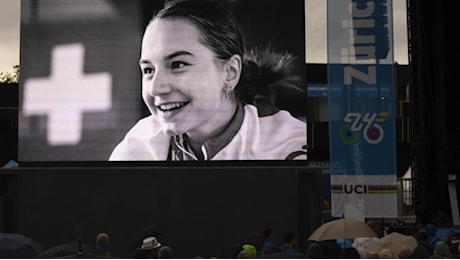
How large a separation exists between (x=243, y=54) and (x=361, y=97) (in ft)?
11.5

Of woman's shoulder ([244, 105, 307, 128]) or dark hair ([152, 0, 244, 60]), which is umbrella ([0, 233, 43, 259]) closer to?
woman's shoulder ([244, 105, 307, 128])

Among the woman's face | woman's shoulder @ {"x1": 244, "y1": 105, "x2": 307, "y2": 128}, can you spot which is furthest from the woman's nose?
woman's shoulder @ {"x1": 244, "y1": 105, "x2": 307, "y2": 128}

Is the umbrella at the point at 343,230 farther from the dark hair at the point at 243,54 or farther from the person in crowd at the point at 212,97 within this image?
the dark hair at the point at 243,54

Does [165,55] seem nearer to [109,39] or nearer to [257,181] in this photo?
[109,39]

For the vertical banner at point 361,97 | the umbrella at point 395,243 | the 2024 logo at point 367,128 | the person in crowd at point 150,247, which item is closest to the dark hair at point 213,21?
the vertical banner at point 361,97

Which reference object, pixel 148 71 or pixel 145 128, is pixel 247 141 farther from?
pixel 148 71

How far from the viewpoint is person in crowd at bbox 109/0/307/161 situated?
13039mm

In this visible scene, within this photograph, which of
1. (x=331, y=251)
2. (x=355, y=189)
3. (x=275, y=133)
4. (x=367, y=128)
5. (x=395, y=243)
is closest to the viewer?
(x=331, y=251)

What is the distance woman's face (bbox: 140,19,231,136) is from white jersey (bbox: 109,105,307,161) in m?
0.26

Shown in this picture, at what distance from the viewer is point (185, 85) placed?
13.1 metres

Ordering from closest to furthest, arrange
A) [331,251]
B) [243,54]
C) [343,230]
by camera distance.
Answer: [331,251]
[343,230]
[243,54]

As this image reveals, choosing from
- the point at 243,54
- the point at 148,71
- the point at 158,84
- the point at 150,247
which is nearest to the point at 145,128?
the point at 158,84

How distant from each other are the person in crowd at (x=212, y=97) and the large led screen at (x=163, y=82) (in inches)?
0.6

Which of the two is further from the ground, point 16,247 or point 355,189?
point 355,189
